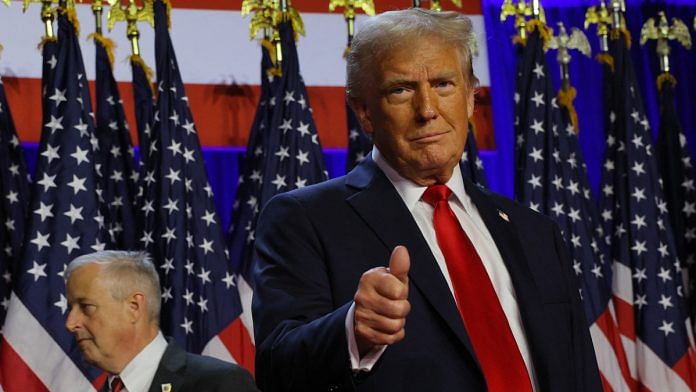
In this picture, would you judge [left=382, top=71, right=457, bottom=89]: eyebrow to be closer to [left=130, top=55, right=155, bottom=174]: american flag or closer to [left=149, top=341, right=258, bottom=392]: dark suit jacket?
[left=149, top=341, right=258, bottom=392]: dark suit jacket

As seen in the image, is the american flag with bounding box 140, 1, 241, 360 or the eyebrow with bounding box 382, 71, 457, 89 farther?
the american flag with bounding box 140, 1, 241, 360

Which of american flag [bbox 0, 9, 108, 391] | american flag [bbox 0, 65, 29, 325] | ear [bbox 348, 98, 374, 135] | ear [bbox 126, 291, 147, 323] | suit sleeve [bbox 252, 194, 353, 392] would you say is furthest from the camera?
american flag [bbox 0, 65, 29, 325]

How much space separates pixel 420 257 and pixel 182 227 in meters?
3.12

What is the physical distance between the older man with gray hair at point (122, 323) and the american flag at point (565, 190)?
93.1 inches

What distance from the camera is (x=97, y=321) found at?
322 cm

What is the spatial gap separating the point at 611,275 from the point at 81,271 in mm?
2940

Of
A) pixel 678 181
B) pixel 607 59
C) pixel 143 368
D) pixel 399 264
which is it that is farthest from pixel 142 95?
pixel 399 264

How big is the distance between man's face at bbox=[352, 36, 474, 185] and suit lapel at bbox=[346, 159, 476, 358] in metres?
0.06

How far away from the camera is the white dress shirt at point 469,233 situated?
1.63 metres

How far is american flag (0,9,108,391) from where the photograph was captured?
4.21 m

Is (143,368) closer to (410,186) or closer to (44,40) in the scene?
(410,186)

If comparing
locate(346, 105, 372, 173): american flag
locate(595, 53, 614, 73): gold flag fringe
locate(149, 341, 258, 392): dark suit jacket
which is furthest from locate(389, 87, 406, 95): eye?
locate(595, 53, 614, 73): gold flag fringe

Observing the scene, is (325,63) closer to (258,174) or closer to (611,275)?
(258,174)

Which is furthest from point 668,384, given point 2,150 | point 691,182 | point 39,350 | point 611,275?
point 2,150
